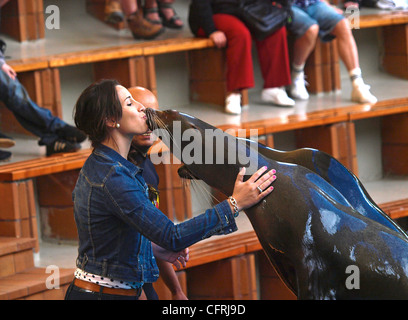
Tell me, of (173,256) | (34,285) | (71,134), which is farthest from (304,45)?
(173,256)

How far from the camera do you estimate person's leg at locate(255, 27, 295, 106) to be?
13.7ft

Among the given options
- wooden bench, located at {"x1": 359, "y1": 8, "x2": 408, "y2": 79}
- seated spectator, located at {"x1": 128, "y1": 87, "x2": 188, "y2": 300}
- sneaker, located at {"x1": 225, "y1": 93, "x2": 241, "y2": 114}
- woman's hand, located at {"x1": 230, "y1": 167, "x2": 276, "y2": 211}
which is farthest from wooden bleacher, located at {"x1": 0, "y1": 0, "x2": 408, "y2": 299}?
woman's hand, located at {"x1": 230, "y1": 167, "x2": 276, "y2": 211}

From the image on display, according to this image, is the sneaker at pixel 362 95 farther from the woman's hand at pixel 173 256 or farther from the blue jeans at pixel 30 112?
the woman's hand at pixel 173 256

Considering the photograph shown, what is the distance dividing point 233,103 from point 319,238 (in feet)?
7.97

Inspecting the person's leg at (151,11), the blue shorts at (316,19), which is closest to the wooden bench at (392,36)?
the blue shorts at (316,19)

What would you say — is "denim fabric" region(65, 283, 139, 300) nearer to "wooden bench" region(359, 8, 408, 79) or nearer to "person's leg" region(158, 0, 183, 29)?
"person's leg" region(158, 0, 183, 29)

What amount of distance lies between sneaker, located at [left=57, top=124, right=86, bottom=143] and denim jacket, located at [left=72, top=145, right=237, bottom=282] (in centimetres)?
149

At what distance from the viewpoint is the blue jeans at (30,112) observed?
335 centimetres

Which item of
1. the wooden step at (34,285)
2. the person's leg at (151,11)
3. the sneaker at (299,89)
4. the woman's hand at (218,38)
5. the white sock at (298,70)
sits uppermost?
the person's leg at (151,11)

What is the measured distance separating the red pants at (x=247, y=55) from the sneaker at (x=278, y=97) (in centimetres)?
3

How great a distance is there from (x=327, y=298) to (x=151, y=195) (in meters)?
0.63

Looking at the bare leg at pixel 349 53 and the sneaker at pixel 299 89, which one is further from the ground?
the bare leg at pixel 349 53

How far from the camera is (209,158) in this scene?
5.84 ft

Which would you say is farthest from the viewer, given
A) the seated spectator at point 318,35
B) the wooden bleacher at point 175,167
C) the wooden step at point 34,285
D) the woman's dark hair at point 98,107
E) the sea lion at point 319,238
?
the seated spectator at point 318,35
